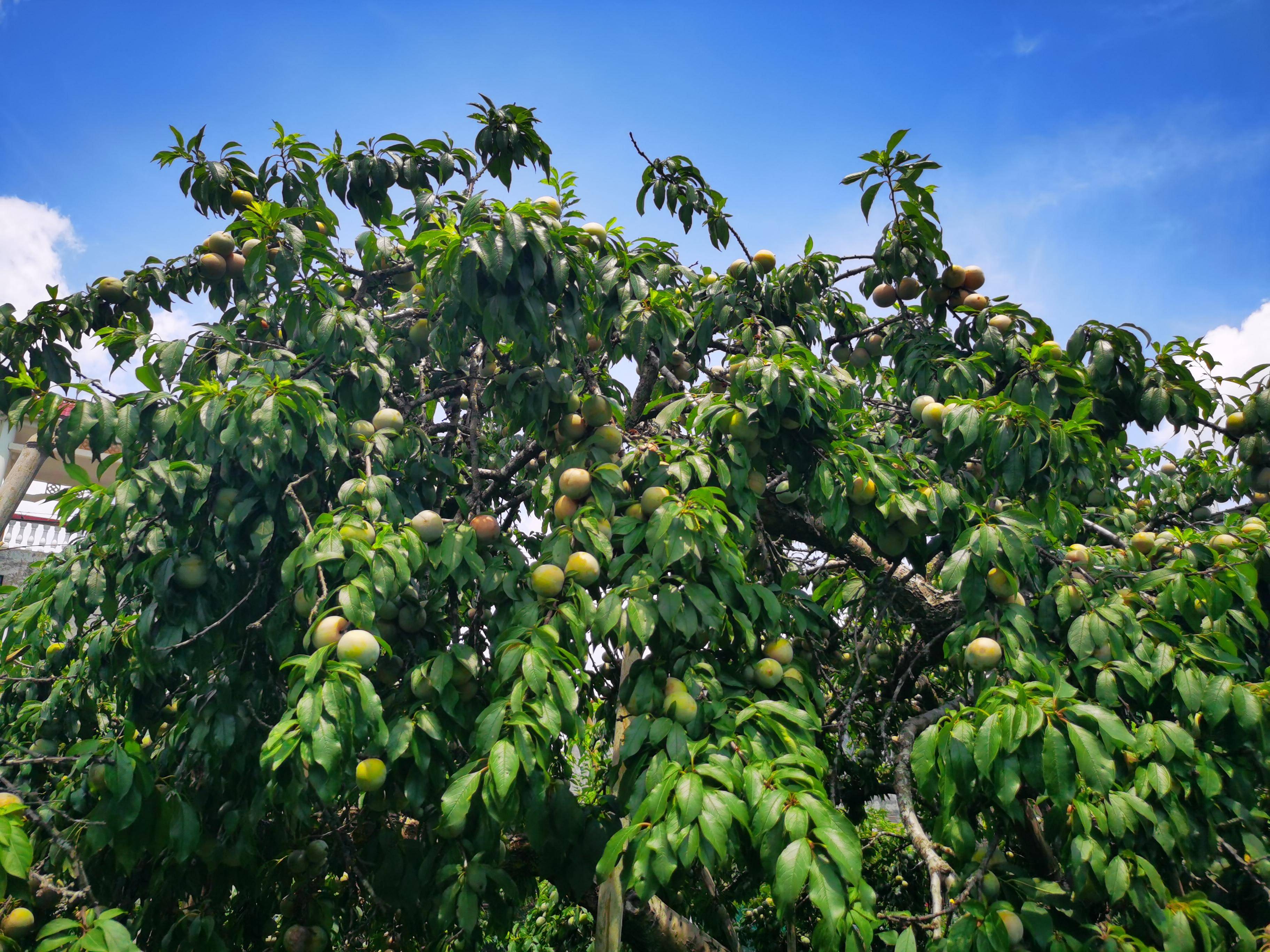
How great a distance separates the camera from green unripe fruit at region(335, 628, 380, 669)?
175 cm

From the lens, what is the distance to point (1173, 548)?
266cm

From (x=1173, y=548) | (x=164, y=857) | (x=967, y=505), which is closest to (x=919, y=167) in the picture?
(x=967, y=505)

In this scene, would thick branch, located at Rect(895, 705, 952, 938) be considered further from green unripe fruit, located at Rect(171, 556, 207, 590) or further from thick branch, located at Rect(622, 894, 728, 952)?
green unripe fruit, located at Rect(171, 556, 207, 590)

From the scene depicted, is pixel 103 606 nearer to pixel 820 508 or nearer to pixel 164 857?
pixel 164 857

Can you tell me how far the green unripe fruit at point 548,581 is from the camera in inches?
79.1

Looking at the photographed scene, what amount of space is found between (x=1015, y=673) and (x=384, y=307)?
242 centimetres

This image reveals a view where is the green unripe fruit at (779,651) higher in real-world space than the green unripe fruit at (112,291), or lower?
lower

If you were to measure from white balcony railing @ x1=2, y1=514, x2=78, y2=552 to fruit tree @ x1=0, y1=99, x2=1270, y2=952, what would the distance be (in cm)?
686

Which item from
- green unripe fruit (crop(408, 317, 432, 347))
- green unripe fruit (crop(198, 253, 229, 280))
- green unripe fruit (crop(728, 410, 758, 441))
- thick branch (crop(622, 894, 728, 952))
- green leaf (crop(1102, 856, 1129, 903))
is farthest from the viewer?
green unripe fruit (crop(198, 253, 229, 280))

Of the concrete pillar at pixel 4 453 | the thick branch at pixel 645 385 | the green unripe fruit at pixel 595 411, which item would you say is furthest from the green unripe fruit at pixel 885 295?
the concrete pillar at pixel 4 453

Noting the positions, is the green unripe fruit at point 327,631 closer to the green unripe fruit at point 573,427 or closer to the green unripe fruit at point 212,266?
the green unripe fruit at point 573,427

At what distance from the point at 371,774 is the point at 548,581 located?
0.57 metres

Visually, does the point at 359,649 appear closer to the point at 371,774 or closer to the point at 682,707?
the point at 371,774

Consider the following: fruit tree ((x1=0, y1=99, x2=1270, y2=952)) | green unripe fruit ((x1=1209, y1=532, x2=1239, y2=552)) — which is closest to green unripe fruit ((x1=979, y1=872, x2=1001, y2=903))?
fruit tree ((x1=0, y1=99, x2=1270, y2=952))
